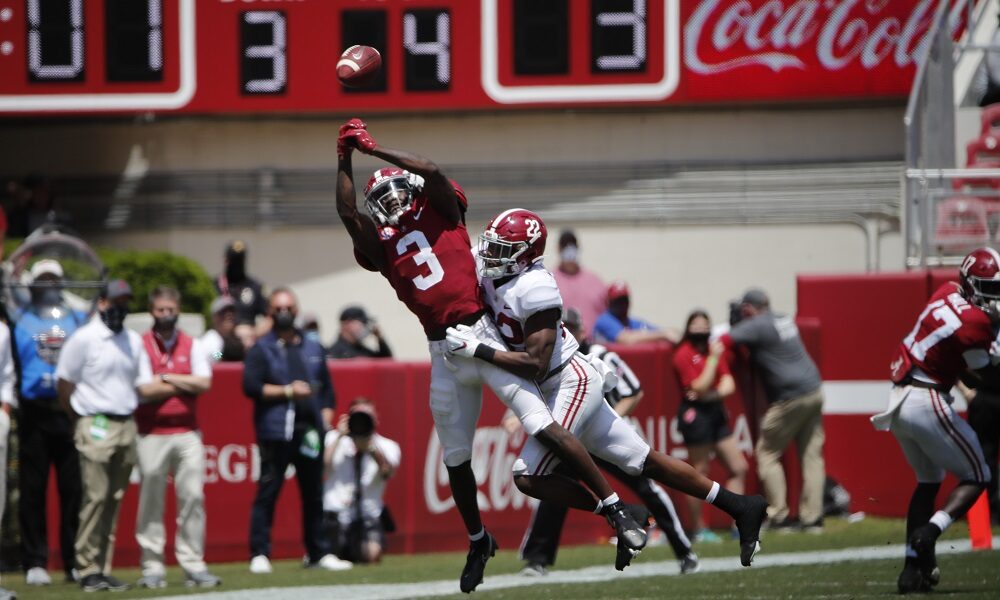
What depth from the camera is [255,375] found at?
11062mm

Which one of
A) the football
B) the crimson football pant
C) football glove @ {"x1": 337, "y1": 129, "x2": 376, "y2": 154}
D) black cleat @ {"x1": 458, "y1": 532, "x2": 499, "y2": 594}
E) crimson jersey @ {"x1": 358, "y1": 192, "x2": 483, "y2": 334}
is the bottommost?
the crimson football pant

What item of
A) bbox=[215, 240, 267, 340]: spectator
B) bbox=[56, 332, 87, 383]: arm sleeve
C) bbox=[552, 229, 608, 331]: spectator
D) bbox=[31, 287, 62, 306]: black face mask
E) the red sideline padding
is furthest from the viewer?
bbox=[215, 240, 267, 340]: spectator

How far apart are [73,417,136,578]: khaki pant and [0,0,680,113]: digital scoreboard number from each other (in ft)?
19.6

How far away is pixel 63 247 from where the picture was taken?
502 inches

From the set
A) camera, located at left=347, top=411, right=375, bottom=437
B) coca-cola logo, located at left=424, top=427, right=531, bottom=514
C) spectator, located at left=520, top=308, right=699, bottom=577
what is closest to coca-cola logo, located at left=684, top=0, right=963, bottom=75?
coca-cola logo, located at left=424, top=427, right=531, bottom=514

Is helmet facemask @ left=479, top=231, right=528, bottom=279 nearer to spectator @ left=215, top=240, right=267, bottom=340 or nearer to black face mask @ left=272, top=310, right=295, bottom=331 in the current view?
black face mask @ left=272, top=310, right=295, bottom=331

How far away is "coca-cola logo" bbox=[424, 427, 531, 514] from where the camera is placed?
39.8 feet

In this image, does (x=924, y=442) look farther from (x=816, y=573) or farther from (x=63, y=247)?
(x=63, y=247)

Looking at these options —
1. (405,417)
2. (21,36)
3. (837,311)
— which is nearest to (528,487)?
(405,417)

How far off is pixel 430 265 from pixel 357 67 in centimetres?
100

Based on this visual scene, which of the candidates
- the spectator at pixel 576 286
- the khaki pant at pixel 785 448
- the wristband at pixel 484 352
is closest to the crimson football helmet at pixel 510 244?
the wristband at pixel 484 352

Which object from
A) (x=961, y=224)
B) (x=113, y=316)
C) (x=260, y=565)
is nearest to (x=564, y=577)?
(x=260, y=565)

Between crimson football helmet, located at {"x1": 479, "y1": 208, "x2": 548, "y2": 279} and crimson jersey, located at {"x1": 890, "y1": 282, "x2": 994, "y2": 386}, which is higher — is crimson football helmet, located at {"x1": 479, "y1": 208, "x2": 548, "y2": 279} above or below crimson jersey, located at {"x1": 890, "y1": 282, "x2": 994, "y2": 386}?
above

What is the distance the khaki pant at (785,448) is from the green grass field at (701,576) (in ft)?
1.02
